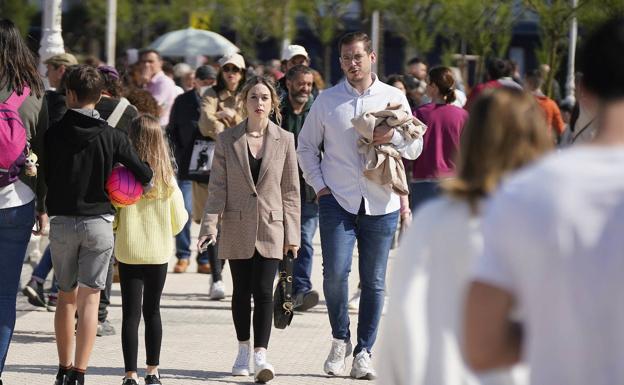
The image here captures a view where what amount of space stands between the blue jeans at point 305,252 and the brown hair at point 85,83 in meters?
3.57

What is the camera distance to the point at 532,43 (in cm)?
5441

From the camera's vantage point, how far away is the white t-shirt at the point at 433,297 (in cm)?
351

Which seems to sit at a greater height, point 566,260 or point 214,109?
point 566,260

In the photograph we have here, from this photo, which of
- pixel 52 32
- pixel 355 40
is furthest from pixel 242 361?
pixel 52 32

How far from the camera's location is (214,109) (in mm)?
11086

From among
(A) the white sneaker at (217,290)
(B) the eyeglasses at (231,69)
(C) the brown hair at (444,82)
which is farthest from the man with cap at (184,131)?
(C) the brown hair at (444,82)

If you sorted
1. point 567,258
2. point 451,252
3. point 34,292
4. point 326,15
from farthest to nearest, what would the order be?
1. point 326,15
2. point 34,292
3. point 451,252
4. point 567,258

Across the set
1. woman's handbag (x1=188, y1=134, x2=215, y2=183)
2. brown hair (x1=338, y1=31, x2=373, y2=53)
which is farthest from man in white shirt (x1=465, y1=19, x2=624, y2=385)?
woman's handbag (x1=188, y1=134, x2=215, y2=183)

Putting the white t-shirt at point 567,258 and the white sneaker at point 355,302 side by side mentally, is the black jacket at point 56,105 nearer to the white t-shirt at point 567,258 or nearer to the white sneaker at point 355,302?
the white sneaker at point 355,302

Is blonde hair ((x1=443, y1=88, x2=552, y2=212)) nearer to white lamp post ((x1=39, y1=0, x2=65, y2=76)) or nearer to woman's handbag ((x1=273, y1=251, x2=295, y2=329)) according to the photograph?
woman's handbag ((x1=273, y1=251, x2=295, y2=329))

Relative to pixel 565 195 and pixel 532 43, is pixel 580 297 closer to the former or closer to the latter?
pixel 565 195

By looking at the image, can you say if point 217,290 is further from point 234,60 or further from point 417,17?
point 417,17

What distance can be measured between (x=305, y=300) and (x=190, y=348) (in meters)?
1.84

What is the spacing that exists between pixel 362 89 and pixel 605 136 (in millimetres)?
5208
